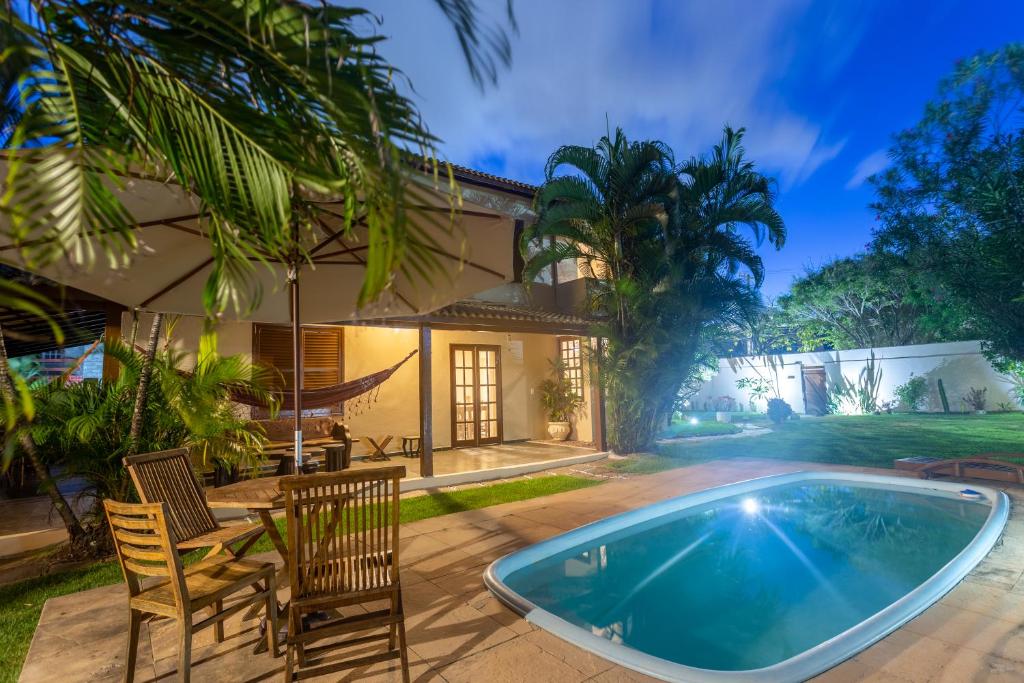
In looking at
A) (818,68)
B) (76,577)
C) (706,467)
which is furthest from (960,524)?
(818,68)

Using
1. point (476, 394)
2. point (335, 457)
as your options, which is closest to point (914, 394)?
point (476, 394)

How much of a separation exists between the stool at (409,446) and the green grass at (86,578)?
2641 mm

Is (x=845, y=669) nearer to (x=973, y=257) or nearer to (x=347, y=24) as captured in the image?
(x=347, y=24)

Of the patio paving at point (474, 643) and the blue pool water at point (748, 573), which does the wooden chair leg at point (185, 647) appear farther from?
the blue pool water at point (748, 573)

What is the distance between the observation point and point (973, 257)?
750cm

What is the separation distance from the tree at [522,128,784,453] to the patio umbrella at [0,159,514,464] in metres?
4.81

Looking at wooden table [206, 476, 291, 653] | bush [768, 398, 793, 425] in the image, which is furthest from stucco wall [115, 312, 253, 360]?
bush [768, 398, 793, 425]

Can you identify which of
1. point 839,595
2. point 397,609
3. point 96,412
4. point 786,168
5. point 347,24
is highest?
point 786,168

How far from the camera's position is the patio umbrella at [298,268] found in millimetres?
2549

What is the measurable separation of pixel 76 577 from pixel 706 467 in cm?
709

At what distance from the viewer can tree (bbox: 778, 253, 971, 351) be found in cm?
1812

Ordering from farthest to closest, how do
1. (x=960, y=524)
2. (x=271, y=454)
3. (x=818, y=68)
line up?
1. (x=818, y=68)
2. (x=271, y=454)
3. (x=960, y=524)

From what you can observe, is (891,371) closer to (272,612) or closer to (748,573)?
(748,573)

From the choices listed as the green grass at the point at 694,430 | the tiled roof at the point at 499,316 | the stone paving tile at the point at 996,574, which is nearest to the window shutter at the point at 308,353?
the tiled roof at the point at 499,316
